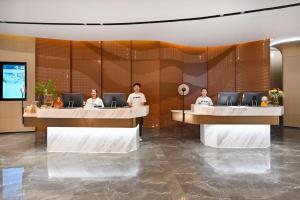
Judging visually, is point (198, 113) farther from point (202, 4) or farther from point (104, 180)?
point (104, 180)

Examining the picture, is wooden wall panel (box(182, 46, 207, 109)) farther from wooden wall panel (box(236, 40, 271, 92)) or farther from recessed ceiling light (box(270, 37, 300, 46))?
recessed ceiling light (box(270, 37, 300, 46))

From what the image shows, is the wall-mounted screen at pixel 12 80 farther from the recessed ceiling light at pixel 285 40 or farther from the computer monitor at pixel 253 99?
the recessed ceiling light at pixel 285 40

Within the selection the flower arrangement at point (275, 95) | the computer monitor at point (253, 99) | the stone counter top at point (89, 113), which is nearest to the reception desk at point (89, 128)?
the stone counter top at point (89, 113)

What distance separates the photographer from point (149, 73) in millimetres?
9789

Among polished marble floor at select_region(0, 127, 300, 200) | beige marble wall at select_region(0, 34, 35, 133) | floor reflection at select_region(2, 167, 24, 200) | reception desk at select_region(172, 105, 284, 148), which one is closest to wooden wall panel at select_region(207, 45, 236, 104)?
reception desk at select_region(172, 105, 284, 148)

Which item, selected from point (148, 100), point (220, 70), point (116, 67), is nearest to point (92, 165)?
point (148, 100)

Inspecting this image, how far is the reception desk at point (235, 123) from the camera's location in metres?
5.84

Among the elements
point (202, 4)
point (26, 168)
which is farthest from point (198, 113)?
point (26, 168)

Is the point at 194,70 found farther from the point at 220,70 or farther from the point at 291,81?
the point at 291,81

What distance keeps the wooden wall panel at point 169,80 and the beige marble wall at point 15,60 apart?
4.52 metres

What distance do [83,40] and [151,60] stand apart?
2.53 metres

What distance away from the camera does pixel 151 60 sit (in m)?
9.80

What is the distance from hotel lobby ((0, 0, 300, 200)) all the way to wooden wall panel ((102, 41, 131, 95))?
37mm

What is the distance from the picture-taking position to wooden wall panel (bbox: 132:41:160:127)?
32.1 ft
